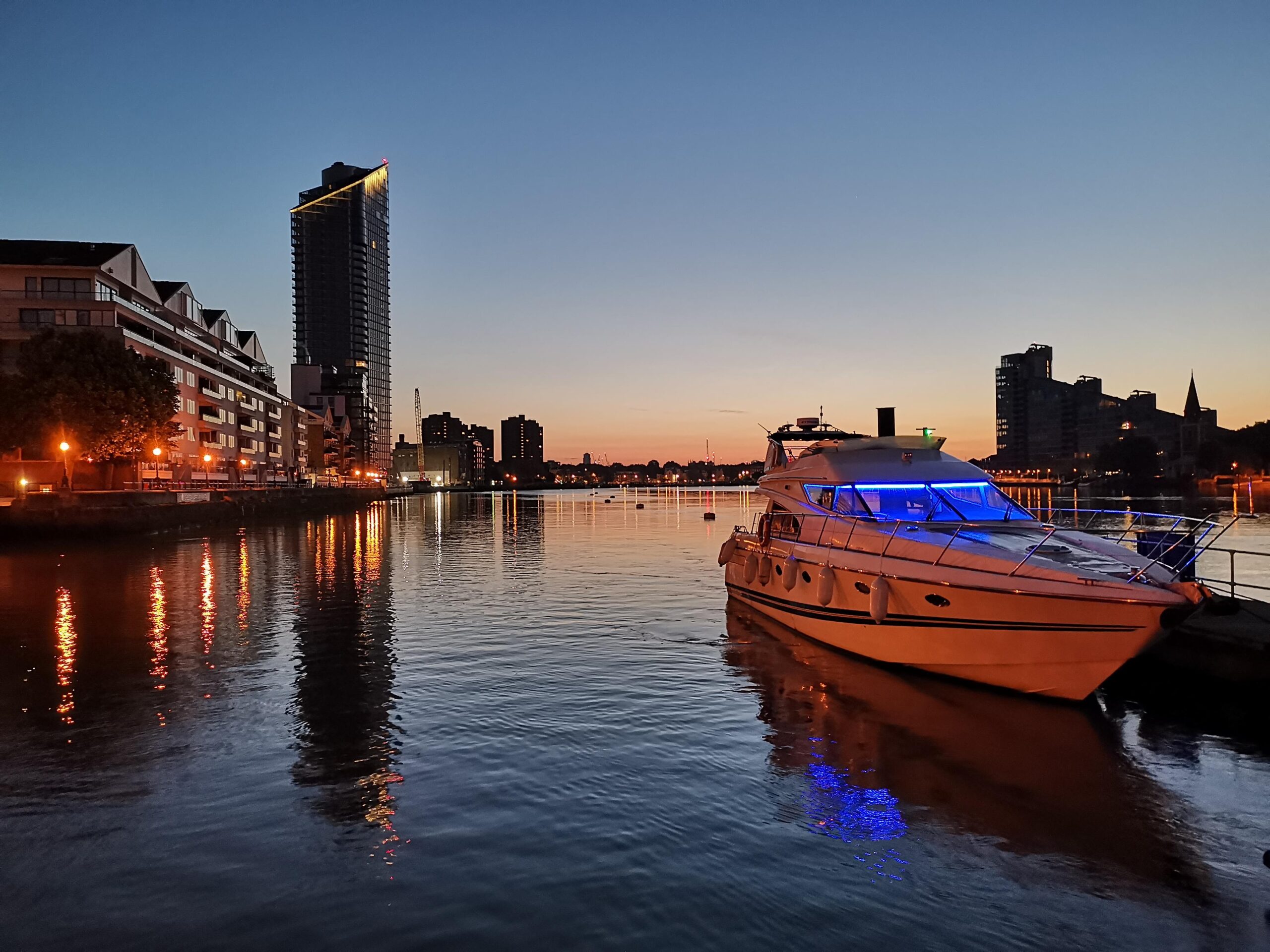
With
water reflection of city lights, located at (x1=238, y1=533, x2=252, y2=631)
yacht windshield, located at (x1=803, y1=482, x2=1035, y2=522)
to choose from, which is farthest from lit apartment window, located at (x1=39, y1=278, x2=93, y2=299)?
yacht windshield, located at (x1=803, y1=482, x2=1035, y2=522)

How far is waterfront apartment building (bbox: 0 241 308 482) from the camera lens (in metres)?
68.1

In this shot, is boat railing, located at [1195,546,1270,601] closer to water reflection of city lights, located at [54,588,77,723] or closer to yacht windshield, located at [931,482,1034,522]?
yacht windshield, located at [931,482,1034,522]

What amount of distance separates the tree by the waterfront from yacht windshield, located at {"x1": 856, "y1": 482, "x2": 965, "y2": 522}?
55961 millimetres

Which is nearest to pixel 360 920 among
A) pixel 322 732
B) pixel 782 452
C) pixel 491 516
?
pixel 322 732

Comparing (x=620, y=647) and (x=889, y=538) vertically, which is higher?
(x=889, y=538)

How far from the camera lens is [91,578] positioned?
31.3 meters

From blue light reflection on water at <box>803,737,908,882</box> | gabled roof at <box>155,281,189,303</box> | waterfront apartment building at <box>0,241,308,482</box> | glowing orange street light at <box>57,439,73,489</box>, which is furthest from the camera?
A: gabled roof at <box>155,281,189,303</box>

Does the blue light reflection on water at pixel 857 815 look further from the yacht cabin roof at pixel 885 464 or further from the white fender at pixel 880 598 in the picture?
the yacht cabin roof at pixel 885 464

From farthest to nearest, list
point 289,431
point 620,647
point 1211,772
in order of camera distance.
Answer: point 289,431 → point 620,647 → point 1211,772

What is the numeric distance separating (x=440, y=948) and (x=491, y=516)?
95.7 meters

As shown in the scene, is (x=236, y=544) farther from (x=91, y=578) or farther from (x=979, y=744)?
(x=979, y=744)

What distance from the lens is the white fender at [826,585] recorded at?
637 inches

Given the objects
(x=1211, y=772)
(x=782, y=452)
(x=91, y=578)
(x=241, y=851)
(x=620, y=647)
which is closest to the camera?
(x=241, y=851)

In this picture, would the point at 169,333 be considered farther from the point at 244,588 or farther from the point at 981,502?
the point at 981,502
